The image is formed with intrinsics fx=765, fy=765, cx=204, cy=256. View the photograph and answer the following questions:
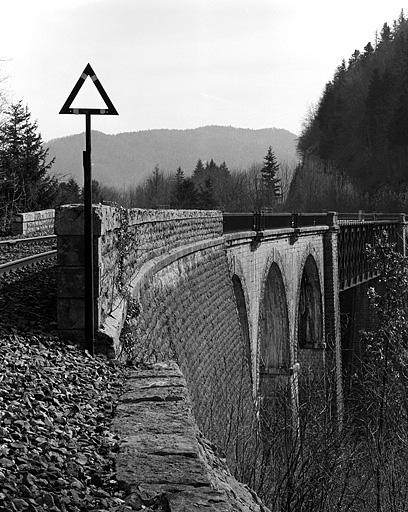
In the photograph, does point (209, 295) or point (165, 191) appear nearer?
point (209, 295)

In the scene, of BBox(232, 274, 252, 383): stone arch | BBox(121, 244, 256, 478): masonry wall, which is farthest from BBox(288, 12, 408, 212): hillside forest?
BBox(121, 244, 256, 478): masonry wall

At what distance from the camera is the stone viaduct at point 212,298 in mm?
7832

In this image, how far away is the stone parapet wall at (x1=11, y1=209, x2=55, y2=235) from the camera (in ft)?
79.6

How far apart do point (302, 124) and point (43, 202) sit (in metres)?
80.7

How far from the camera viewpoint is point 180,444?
495cm

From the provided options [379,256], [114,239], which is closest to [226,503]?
[114,239]

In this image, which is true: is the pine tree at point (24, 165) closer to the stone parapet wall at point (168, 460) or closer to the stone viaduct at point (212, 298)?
the stone viaduct at point (212, 298)

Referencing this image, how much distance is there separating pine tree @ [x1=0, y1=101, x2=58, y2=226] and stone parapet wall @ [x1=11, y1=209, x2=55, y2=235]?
11697mm

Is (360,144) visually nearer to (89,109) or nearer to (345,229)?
(345,229)

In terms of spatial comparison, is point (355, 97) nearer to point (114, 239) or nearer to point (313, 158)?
point (313, 158)

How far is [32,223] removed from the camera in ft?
83.4

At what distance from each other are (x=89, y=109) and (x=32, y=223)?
59.2 ft

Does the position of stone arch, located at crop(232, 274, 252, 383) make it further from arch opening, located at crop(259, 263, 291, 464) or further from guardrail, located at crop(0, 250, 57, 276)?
guardrail, located at crop(0, 250, 57, 276)

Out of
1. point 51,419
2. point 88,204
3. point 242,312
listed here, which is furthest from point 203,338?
point 51,419
